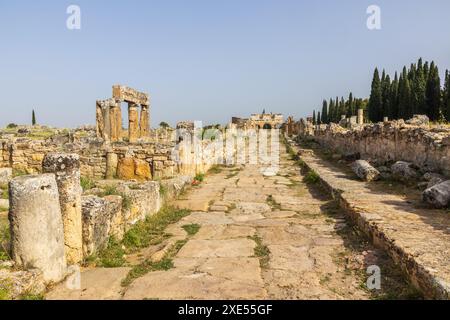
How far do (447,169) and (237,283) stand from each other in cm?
616

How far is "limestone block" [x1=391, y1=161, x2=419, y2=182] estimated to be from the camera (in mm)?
8462

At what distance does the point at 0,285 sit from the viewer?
2988 mm

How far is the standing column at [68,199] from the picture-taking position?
13.3ft

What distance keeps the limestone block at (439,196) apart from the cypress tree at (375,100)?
4258 cm

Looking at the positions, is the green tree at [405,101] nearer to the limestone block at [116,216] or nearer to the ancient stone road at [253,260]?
the ancient stone road at [253,260]

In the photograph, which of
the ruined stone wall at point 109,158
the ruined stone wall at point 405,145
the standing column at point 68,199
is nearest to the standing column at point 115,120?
the ruined stone wall at point 109,158

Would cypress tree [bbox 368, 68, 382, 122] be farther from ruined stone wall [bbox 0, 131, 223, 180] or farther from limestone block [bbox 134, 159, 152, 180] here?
limestone block [bbox 134, 159, 152, 180]

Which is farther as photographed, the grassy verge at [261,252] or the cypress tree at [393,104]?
the cypress tree at [393,104]

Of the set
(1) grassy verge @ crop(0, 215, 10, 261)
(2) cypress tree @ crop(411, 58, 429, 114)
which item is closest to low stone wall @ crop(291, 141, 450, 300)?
(1) grassy verge @ crop(0, 215, 10, 261)

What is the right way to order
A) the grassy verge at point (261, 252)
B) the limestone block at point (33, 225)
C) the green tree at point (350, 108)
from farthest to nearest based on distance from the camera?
1. the green tree at point (350, 108)
2. the grassy verge at point (261, 252)
3. the limestone block at point (33, 225)

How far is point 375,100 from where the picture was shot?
46.5 metres

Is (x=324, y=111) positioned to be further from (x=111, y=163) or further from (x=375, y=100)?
(x=111, y=163)

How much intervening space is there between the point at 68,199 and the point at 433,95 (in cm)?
4052

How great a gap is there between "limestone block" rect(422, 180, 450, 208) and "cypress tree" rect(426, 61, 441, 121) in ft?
117
